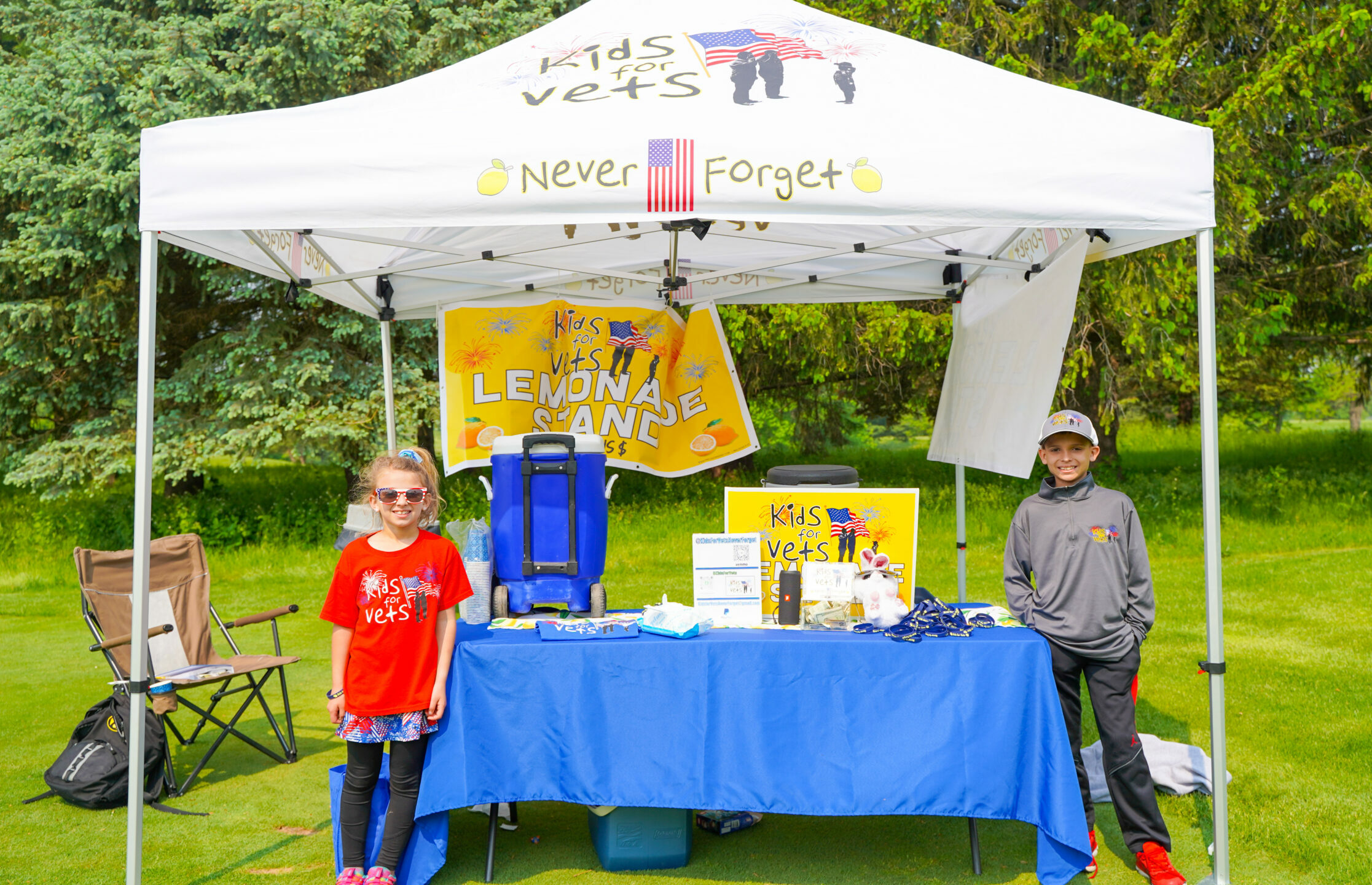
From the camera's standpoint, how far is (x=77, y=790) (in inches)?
142

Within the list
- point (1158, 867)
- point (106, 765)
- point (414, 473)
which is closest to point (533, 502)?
point (414, 473)

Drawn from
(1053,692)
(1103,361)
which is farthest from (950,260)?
(1103,361)

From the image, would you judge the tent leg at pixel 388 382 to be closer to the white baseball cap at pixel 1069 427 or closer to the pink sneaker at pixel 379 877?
the pink sneaker at pixel 379 877

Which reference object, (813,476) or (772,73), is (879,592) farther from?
(772,73)

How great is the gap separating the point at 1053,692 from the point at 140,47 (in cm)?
1164

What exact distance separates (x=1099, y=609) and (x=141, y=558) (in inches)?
109

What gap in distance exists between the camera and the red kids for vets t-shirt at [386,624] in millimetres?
2775

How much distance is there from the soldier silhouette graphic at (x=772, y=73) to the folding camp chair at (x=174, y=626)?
2.65m

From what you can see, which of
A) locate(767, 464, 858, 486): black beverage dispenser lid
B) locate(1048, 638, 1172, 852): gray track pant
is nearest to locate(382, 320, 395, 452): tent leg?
locate(767, 464, 858, 486): black beverage dispenser lid

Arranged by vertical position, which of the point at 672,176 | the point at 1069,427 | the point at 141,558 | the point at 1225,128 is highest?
the point at 1225,128

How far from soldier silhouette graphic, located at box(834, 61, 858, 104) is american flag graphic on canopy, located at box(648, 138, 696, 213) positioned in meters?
0.51

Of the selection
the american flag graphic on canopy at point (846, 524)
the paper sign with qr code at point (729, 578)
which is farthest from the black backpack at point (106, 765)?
the american flag graphic on canopy at point (846, 524)

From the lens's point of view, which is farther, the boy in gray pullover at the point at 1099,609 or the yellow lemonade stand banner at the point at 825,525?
the yellow lemonade stand banner at the point at 825,525

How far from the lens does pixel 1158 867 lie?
2926 millimetres
